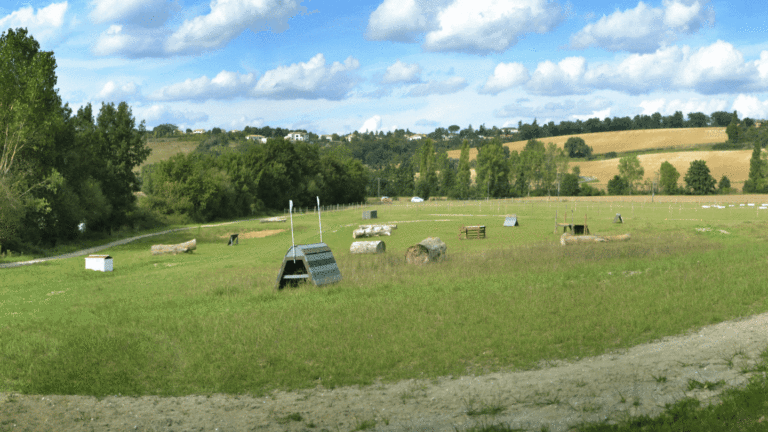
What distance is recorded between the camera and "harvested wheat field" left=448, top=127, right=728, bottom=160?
547 feet

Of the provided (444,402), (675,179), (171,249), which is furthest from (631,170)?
(444,402)

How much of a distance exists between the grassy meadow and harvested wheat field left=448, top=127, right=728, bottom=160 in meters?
158

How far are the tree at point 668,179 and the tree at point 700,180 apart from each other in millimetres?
3044

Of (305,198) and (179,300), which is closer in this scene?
(179,300)

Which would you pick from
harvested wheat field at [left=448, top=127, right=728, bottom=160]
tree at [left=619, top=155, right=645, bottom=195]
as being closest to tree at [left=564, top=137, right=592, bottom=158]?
harvested wheat field at [left=448, top=127, right=728, bottom=160]

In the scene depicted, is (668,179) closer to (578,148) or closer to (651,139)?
(651,139)

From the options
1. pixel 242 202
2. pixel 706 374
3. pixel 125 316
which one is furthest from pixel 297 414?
pixel 242 202

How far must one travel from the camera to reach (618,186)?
134 m

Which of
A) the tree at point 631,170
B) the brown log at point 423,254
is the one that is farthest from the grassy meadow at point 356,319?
the tree at point 631,170

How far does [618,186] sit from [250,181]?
85640mm

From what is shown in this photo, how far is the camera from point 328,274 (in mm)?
20234

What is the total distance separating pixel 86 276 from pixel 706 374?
2762 centimetres

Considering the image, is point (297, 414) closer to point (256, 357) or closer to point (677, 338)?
point (256, 357)

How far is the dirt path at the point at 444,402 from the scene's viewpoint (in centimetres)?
855
